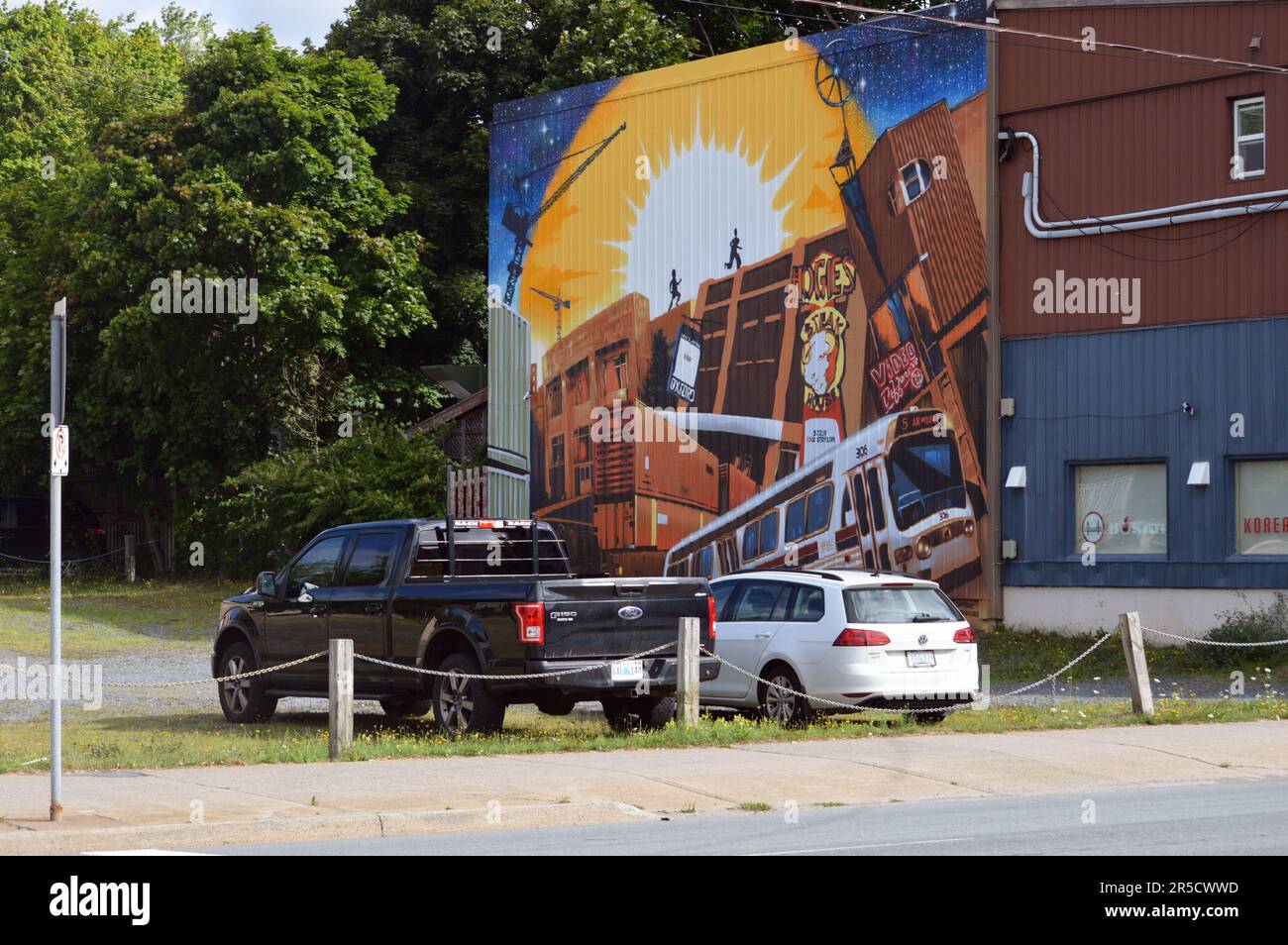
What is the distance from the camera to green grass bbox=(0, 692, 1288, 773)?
15.1 metres

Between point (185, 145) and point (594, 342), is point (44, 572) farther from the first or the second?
point (594, 342)

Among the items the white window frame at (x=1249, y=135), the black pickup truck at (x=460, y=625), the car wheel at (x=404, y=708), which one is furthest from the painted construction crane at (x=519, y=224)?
the car wheel at (x=404, y=708)

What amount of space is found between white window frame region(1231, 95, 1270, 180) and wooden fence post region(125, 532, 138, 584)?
29171 millimetres

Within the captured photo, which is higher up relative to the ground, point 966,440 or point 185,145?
point 185,145

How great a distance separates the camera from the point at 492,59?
1939 inches

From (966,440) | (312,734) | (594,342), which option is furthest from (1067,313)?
(312,734)

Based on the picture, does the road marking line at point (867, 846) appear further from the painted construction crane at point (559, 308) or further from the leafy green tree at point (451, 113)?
the leafy green tree at point (451, 113)

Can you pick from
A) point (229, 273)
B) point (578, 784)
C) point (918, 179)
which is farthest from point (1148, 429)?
point (229, 273)

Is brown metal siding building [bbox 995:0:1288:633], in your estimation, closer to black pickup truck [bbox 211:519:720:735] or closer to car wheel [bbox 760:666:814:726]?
car wheel [bbox 760:666:814:726]

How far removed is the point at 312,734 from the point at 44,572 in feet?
100

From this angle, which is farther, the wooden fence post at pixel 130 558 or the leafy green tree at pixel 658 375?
the wooden fence post at pixel 130 558

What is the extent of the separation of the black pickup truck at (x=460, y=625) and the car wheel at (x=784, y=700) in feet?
3.83

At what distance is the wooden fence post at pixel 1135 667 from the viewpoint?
18.5 m

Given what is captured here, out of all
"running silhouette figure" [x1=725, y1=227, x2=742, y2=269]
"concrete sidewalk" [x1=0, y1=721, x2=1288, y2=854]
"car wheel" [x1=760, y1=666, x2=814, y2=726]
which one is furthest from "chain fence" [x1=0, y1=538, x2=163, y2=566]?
"concrete sidewalk" [x1=0, y1=721, x2=1288, y2=854]
